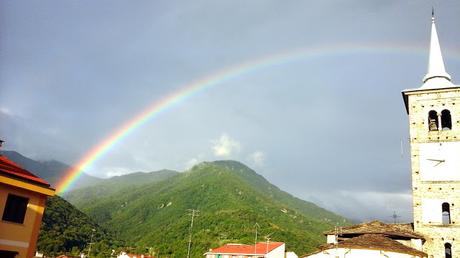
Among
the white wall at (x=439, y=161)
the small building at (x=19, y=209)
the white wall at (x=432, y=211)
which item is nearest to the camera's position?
the small building at (x=19, y=209)

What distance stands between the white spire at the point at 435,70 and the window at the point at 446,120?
2.49 meters

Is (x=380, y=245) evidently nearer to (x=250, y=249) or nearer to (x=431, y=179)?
(x=431, y=179)

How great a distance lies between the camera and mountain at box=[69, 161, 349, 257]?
98000 mm

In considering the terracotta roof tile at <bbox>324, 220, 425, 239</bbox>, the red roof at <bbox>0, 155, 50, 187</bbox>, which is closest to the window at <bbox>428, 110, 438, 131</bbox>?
the terracotta roof tile at <bbox>324, 220, 425, 239</bbox>

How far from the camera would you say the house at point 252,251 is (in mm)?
68688

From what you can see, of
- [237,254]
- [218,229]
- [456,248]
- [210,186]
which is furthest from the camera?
[210,186]

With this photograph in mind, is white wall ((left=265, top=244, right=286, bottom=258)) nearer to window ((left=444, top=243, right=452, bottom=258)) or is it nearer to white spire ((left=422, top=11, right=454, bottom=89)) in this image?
window ((left=444, top=243, right=452, bottom=258))

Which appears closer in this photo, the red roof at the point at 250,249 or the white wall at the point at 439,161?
the white wall at the point at 439,161

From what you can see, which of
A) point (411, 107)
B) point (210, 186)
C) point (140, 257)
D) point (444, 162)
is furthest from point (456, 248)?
point (210, 186)

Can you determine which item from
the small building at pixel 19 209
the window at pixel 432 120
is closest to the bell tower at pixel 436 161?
the window at pixel 432 120

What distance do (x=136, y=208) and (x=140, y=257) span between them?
71834mm

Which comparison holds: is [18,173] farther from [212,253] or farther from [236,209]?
[236,209]

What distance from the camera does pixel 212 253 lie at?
74812 mm

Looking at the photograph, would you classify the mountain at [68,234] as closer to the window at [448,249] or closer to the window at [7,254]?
the window at [7,254]
